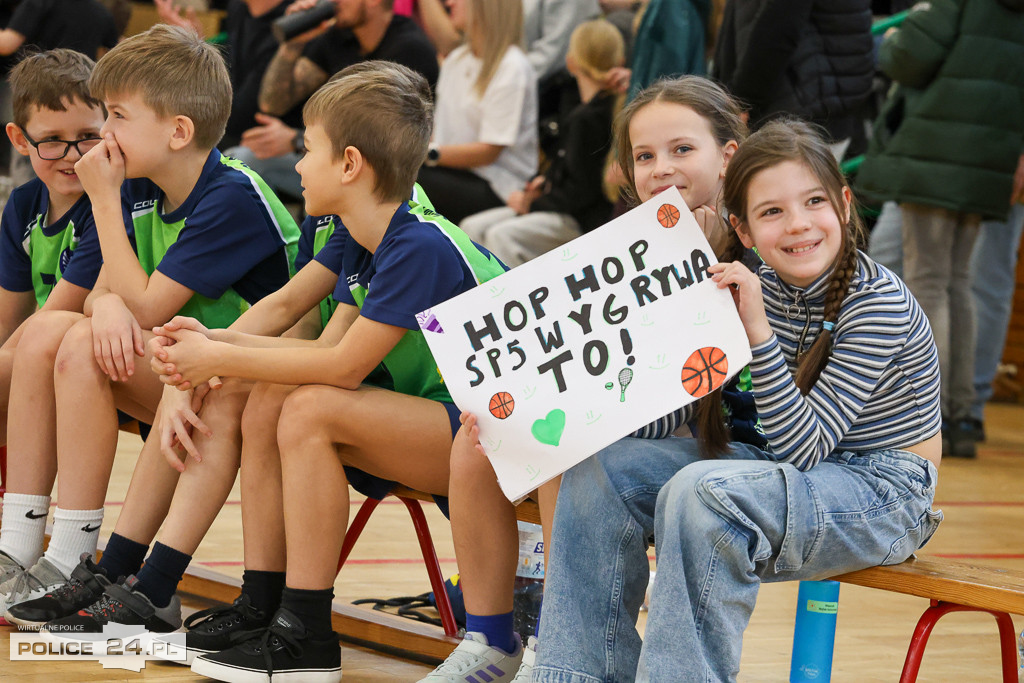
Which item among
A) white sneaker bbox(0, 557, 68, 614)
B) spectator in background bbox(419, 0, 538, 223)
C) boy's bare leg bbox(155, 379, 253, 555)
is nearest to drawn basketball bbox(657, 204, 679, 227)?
boy's bare leg bbox(155, 379, 253, 555)

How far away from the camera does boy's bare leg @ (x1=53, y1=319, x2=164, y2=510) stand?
2.29 meters

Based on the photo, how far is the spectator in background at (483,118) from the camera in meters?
4.58

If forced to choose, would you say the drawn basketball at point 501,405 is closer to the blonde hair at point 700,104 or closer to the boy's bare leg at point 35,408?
the blonde hair at point 700,104

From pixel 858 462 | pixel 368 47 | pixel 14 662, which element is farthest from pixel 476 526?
pixel 368 47

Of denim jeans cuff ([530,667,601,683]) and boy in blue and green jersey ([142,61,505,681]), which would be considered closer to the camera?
denim jeans cuff ([530,667,601,683])

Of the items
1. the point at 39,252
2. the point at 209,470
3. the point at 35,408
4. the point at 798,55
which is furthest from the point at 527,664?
the point at 798,55

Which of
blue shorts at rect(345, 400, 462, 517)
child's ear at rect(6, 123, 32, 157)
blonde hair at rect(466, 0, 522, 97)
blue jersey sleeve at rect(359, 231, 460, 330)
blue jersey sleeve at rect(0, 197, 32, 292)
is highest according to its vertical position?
blonde hair at rect(466, 0, 522, 97)

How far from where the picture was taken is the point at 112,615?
7.01 ft

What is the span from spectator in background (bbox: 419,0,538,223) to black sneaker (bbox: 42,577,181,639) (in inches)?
107

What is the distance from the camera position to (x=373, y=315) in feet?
6.61

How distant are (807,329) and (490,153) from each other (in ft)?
9.64

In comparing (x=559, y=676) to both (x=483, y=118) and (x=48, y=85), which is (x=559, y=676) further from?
(x=483, y=118)

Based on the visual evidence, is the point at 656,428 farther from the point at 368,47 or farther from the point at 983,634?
the point at 368,47

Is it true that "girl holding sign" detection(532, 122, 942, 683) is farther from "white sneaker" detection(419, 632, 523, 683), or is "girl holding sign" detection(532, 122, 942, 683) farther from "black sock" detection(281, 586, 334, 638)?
"black sock" detection(281, 586, 334, 638)
